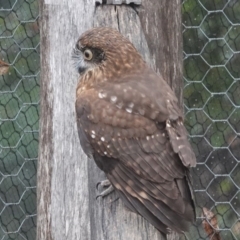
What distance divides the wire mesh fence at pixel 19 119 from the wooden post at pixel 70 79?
0.68 meters

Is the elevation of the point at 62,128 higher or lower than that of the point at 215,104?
higher

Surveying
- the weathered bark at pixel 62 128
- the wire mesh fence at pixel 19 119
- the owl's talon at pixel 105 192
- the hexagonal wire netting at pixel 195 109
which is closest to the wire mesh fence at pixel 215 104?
the hexagonal wire netting at pixel 195 109

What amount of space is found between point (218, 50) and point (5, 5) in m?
0.74

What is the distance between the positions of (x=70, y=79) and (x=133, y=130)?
0.27 meters

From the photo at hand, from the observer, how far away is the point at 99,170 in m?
2.21

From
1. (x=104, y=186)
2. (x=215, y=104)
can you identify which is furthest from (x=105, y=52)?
(x=215, y=104)

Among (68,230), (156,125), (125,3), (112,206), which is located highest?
(125,3)

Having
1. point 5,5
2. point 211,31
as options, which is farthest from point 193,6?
point 5,5

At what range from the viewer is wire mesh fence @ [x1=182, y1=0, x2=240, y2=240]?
3.07m

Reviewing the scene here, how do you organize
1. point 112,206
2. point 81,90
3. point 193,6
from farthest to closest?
point 193,6
point 81,90
point 112,206

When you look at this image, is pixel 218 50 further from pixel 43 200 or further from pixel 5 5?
pixel 43 200

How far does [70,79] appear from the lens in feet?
7.68

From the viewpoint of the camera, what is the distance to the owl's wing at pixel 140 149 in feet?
6.72

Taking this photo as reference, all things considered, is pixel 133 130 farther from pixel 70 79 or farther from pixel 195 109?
pixel 195 109
